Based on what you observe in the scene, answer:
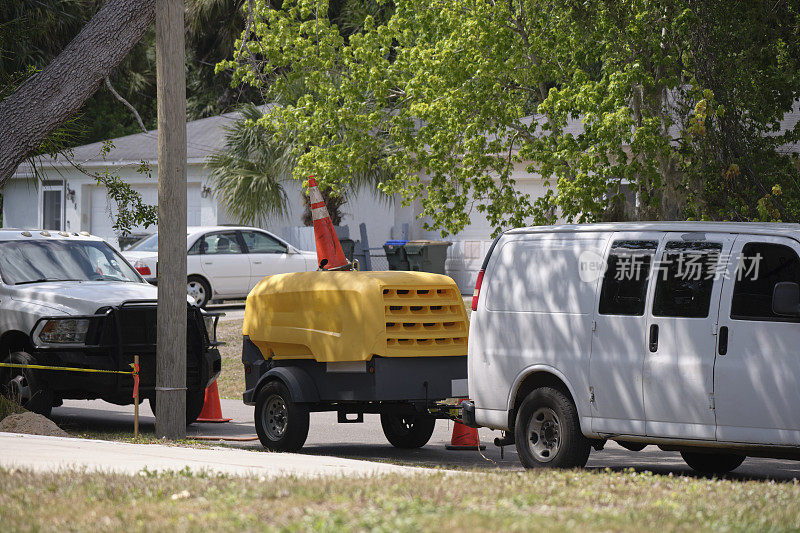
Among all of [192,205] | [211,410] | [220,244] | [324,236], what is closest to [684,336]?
[324,236]

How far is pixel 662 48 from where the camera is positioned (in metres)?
17.2

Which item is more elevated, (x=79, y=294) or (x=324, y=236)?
(x=324, y=236)

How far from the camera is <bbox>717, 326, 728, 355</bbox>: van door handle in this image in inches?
352

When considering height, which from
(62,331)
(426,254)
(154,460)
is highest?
(426,254)

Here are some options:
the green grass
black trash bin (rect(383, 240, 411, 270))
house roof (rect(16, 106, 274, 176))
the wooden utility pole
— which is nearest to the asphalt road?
the wooden utility pole

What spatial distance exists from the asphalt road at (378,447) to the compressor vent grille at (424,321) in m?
1.06

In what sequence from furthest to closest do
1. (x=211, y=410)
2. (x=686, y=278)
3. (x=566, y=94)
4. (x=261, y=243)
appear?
(x=261, y=243)
(x=566, y=94)
(x=211, y=410)
(x=686, y=278)

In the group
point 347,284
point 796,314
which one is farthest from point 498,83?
point 796,314

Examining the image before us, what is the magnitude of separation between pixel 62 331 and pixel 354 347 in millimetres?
3631

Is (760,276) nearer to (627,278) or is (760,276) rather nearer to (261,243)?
(627,278)

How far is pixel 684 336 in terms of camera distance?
915 cm

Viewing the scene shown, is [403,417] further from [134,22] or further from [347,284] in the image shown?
[134,22]

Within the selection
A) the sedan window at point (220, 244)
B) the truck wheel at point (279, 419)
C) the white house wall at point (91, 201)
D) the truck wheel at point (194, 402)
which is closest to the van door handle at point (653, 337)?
the truck wheel at point (279, 419)

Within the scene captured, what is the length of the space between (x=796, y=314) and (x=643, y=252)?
4.56 ft
